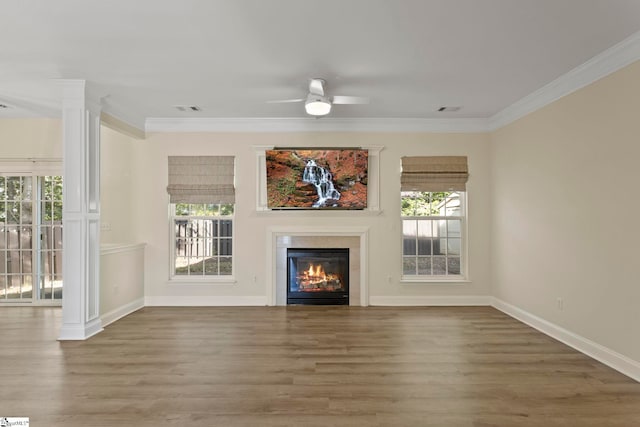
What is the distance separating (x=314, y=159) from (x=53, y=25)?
3.33 m

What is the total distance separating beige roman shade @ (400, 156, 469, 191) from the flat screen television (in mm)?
640

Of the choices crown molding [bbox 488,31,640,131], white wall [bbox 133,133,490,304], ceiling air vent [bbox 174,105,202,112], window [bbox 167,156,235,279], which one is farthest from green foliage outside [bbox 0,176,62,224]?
crown molding [bbox 488,31,640,131]

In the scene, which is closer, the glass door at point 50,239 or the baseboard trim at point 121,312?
the baseboard trim at point 121,312

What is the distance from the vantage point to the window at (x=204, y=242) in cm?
562

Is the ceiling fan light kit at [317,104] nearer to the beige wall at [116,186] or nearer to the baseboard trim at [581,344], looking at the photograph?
the beige wall at [116,186]

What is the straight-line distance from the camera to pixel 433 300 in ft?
18.1

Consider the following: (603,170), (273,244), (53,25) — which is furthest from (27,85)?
(603,170)

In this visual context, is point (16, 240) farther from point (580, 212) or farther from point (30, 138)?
point (580, 212)

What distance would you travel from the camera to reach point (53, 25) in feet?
9.09

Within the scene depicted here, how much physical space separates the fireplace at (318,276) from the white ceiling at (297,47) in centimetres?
226

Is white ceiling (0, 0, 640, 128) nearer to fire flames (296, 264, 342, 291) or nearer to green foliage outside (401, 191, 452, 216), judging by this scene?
green foliage outside (401, 191, 452, 216)

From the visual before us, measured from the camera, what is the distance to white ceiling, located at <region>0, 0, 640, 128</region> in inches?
101

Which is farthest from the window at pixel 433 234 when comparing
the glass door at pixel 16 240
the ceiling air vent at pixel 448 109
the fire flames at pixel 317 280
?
the glass door at pixel 16 240

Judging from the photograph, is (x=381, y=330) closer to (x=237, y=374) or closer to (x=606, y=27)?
(x=237, y=374)
